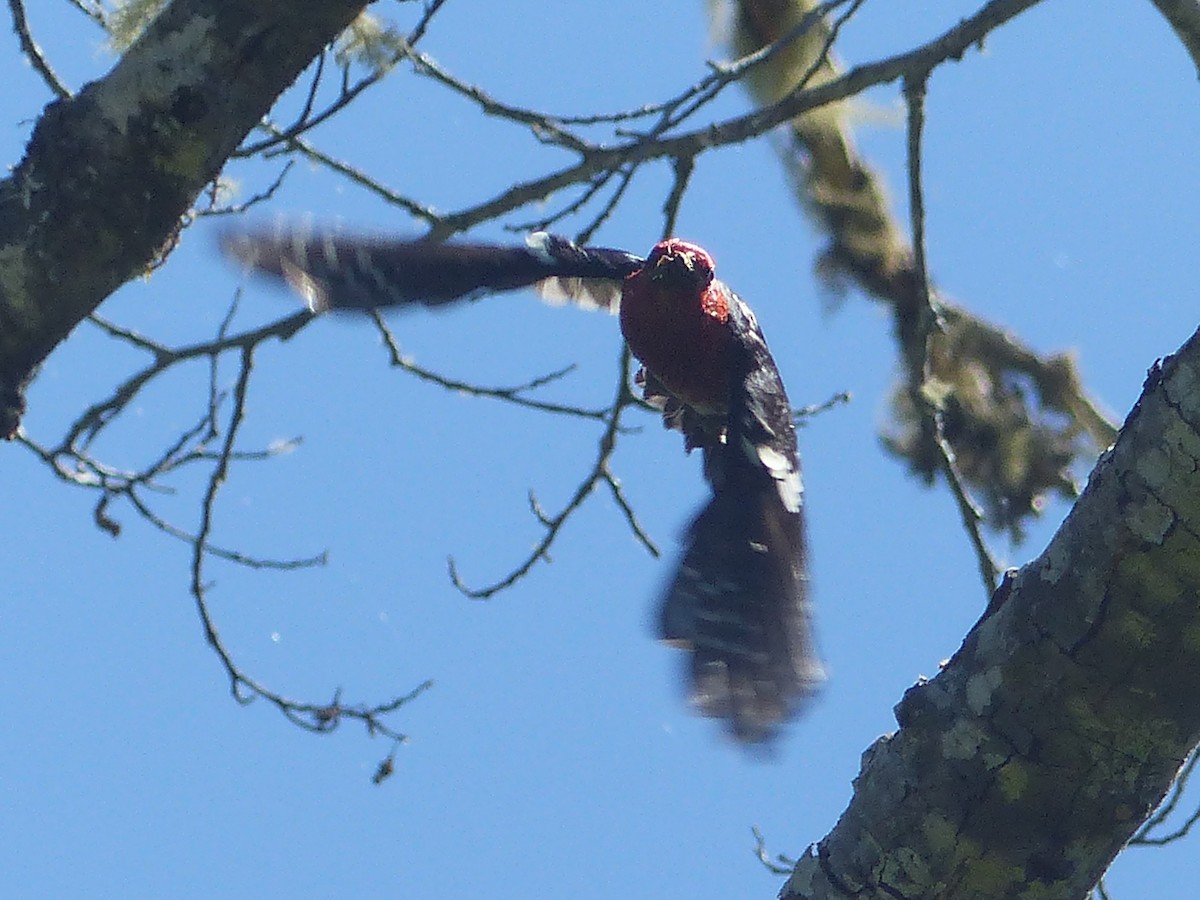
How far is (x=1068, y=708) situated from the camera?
1628 millimetres

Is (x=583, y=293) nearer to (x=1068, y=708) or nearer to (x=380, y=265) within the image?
(x=380, y=265)

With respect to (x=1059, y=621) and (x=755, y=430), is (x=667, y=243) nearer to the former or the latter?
(x=755, y=430)

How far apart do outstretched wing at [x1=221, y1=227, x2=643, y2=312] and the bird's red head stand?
0.69 feet

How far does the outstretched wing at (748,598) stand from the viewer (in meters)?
2.07

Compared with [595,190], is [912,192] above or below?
above

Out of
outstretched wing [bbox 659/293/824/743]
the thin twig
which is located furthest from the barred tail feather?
the thin twig

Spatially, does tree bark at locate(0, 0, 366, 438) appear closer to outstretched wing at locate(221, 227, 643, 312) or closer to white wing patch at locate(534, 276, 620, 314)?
outstretched wing at locate(221, 227, 643, 312)

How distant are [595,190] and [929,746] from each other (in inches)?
50.3

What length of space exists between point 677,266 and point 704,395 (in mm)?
292

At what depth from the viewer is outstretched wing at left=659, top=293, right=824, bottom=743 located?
2070mm

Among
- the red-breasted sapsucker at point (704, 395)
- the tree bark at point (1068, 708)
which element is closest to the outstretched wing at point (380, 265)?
the red-breasted sapsucker at point (704, 395)

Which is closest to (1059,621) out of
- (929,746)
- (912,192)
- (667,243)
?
(929,746)

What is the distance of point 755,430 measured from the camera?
2.68m

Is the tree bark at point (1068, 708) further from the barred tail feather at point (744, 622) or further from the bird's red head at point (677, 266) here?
the bird's red head at point (677, 266)
